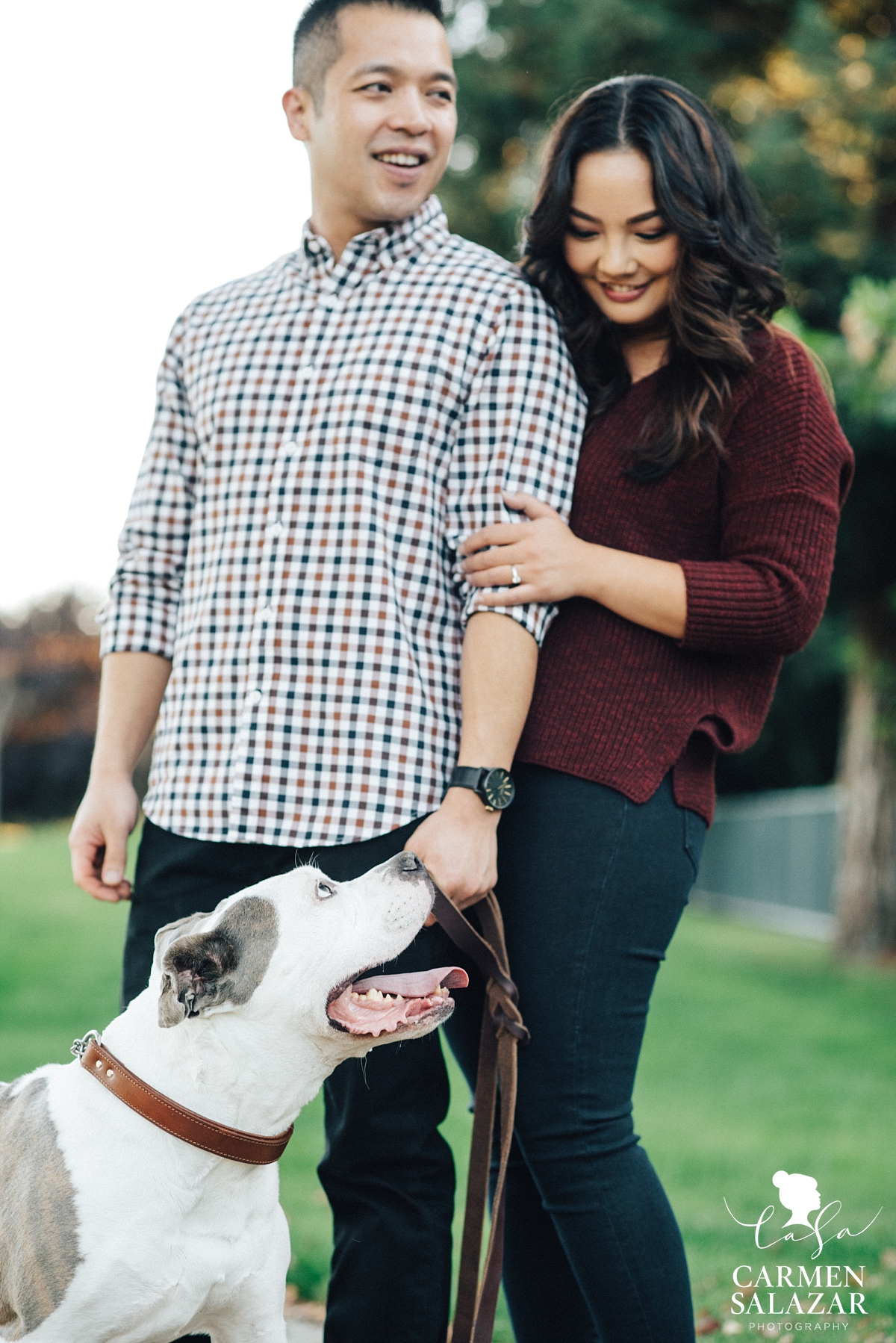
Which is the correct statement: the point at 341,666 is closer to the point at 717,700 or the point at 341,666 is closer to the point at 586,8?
the point at 717,700

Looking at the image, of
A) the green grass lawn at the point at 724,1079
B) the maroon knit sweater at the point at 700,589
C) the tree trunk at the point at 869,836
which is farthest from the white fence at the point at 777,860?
the maroon knit sweater at the point at 700,589

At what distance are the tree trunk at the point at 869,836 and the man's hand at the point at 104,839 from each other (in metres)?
9.93

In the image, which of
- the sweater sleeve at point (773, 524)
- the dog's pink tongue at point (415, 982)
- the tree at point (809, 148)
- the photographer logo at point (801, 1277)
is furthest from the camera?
the tree at point (809, 148)

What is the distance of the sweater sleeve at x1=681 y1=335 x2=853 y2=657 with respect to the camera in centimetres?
233

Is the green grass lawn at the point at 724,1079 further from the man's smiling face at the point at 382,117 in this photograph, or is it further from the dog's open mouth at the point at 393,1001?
the man's smiling face at the point at 382,117

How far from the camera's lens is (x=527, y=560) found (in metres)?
2.33

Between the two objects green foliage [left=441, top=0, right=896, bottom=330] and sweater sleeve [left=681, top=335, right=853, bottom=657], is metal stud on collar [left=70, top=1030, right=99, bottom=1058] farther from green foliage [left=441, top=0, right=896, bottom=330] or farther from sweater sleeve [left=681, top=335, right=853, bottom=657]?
green foliage [left=441, top=0, right=896, bottom=330]

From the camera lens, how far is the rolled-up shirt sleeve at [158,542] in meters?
2.72

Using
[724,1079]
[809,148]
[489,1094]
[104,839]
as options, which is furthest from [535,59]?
[489,1094]

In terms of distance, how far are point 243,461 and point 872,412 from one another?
7221 mm

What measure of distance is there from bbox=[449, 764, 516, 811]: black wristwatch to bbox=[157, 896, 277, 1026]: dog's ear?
0.40 meters

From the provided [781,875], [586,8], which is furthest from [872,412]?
[781,875]

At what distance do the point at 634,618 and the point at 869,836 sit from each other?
10.1 meters

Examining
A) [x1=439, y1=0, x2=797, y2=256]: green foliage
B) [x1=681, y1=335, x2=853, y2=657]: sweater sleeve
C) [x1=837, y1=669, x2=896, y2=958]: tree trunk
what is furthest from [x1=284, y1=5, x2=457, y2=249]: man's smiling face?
[x1=439, y1=0, x2=797, y2=256]: green foliage
